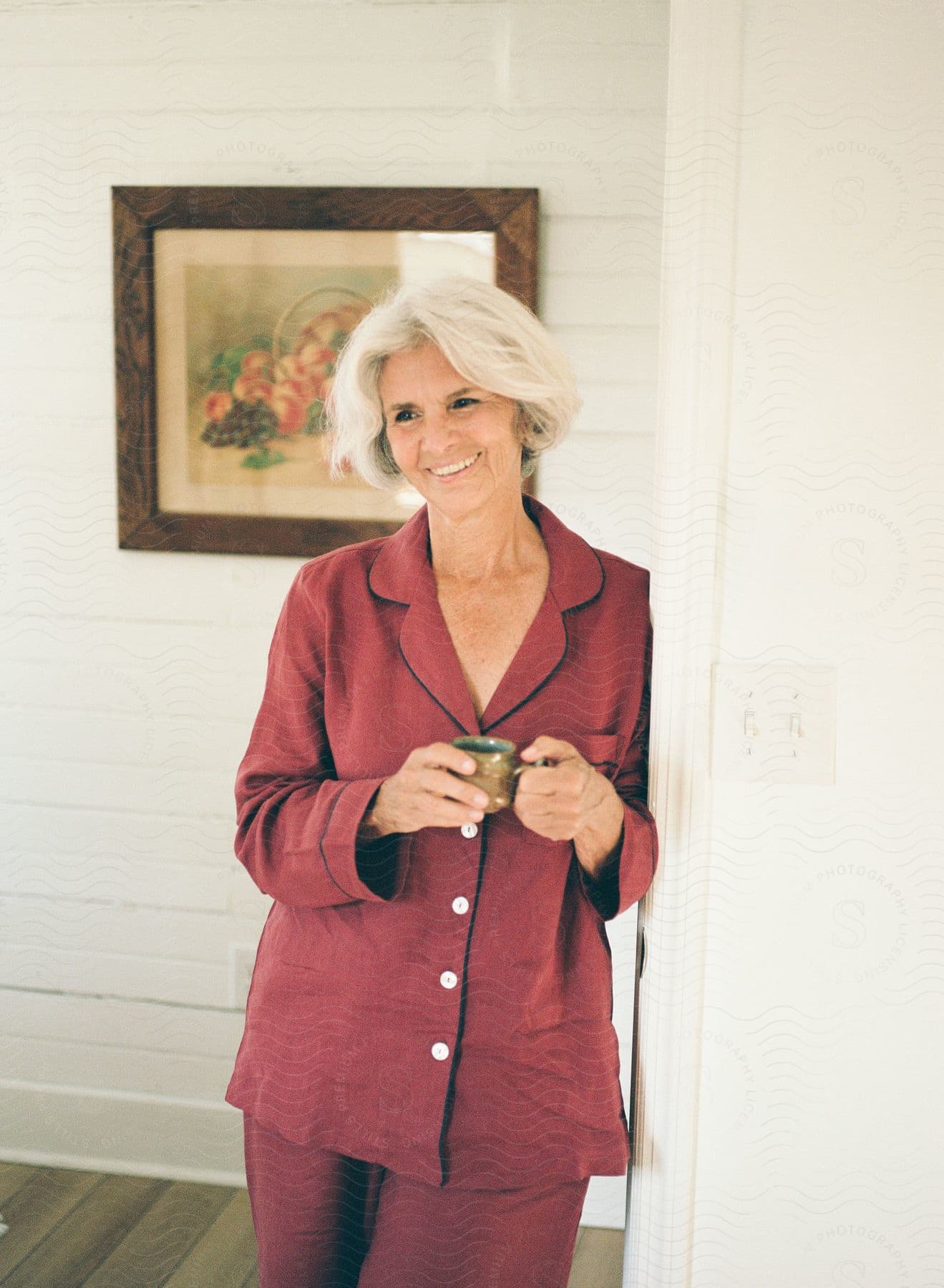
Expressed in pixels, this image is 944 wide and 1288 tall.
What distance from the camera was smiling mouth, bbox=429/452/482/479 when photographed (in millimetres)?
889

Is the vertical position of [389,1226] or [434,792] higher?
[434,792]

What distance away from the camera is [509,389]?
34.2 inches

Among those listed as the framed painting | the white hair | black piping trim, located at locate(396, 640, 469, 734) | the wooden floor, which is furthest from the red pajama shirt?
the wooden floor

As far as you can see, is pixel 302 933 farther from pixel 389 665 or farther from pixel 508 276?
pixel 508 276

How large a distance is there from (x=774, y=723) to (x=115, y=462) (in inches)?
39.6

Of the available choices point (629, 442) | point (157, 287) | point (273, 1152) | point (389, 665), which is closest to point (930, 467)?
point (389, 665)

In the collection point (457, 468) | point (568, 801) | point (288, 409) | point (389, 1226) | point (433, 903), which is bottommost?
point (389, 1226)

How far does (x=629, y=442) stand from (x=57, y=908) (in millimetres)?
1024

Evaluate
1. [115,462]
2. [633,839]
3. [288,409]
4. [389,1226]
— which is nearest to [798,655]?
[633,839]

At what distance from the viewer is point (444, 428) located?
0.89 metres

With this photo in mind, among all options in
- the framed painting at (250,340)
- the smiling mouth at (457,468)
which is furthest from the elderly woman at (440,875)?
the framed painting at (250,340)

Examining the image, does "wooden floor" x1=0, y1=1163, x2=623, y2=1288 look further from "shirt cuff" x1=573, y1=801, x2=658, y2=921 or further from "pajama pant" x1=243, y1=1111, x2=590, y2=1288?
"shirt cuff" x1=573, y1=801, x2=658, y2=921

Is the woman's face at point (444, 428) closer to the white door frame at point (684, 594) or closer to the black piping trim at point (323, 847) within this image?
the white door frame at point (684, 594)

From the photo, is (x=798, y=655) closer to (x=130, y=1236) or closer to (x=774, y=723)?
(x=774, y=723)
